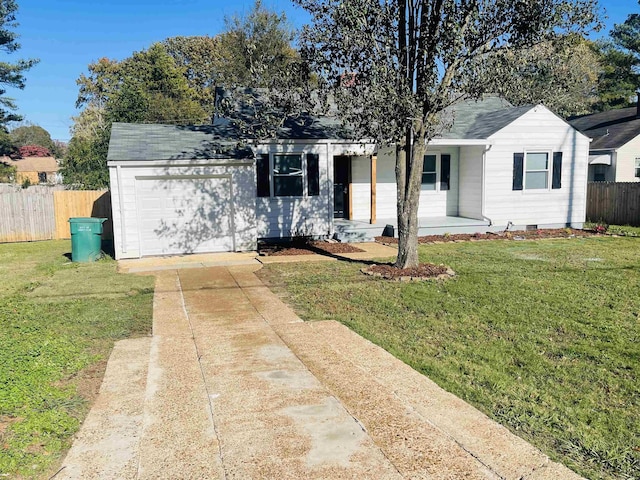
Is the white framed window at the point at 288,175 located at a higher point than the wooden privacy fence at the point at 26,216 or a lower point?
higher

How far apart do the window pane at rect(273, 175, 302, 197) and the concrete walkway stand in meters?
8.23

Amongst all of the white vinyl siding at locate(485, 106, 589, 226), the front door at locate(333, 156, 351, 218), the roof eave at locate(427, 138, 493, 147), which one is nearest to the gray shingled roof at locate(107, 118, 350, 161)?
the front door at locate(333, 156, 351, 218)

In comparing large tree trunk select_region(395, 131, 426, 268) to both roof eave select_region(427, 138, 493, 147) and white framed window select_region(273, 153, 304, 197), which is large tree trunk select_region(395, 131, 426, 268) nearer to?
white framed window select_region(273, 153, 304, 197)

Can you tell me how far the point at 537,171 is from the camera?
16828 millimetres

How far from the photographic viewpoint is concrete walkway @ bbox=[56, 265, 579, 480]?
11.2ft

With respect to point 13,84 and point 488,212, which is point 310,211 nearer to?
point 488,212

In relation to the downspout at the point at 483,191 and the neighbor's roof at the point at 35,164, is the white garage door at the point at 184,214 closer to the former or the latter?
the downspout at the point at 483,191

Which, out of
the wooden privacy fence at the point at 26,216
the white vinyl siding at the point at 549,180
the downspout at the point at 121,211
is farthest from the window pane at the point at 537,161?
the wooden privacy fence at the point at 26,216

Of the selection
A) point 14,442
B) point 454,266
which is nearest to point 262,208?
point 454,266

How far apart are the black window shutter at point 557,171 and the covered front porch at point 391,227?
9.32 ft

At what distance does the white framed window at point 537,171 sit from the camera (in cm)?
1672

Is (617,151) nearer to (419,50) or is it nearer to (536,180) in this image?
(536,180)

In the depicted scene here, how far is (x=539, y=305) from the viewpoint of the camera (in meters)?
7.73

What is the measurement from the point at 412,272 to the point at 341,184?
7.52 metres
